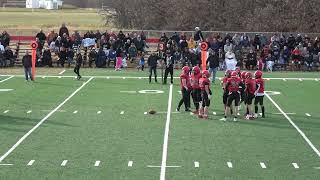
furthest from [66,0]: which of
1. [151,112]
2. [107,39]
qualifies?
[151,112]

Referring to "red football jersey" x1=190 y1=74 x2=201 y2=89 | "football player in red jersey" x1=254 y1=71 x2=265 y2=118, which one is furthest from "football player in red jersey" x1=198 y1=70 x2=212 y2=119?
"football player in red jersey" x1=254 y1=71 x2=265 y2=118

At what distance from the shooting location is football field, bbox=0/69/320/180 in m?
14.3

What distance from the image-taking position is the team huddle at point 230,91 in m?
20.7

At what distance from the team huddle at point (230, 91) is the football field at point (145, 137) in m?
0.42

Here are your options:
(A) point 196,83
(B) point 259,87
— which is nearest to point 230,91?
(B) point 259,87

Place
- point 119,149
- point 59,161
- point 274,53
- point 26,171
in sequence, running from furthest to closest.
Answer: point 274,53, point 119,149, point 59,161, point 26,171

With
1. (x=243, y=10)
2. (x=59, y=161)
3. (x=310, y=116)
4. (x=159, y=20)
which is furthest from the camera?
(x=159, y=20)

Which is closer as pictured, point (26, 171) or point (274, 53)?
point (26, 171)

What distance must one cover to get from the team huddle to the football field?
0.42 m

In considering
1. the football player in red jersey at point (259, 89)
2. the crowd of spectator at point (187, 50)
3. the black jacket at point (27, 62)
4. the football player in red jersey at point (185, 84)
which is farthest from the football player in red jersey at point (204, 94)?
the crowd of spectator at point (187, 50)

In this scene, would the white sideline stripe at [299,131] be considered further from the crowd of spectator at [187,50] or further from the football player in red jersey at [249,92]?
the crowd of spectator at [187,50]

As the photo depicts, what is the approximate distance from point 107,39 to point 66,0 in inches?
4572

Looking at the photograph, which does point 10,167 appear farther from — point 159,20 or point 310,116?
point 159,20

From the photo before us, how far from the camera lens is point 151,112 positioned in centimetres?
2180
